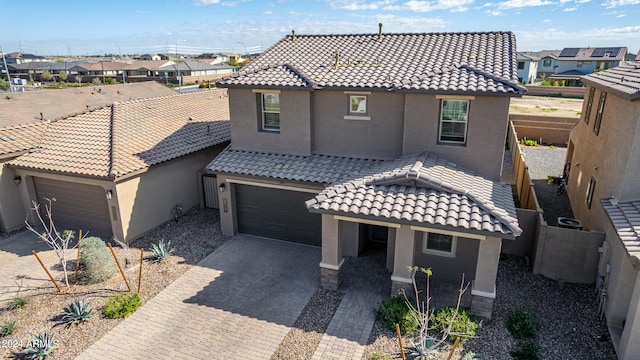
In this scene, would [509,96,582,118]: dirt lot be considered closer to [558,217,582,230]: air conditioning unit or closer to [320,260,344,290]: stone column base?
[558,217,582,230]: air conditioning unit

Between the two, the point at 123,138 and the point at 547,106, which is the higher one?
the point at 123,138

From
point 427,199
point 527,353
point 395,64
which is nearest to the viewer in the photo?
point 527,353

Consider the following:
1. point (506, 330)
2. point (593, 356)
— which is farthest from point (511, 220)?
point (593, 356)

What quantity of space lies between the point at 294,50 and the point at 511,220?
1196 centimetres

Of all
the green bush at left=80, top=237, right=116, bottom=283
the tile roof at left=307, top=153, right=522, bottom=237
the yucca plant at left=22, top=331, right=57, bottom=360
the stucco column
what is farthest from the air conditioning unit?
the yucca plant at left=22, top=331, right=57, bottom=360

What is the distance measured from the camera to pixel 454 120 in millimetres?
13406

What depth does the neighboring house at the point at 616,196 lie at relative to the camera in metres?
9.27

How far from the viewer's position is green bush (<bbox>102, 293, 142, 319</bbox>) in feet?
37.0

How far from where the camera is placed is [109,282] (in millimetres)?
13023

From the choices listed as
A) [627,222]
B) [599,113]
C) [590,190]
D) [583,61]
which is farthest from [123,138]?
[583,61]

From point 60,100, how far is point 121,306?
76.8ft

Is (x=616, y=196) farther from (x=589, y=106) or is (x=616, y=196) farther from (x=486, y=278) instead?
(x=589, y=106)

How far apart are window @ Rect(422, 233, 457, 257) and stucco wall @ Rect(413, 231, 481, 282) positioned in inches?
4.3

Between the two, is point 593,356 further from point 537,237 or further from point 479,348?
point 537,237
